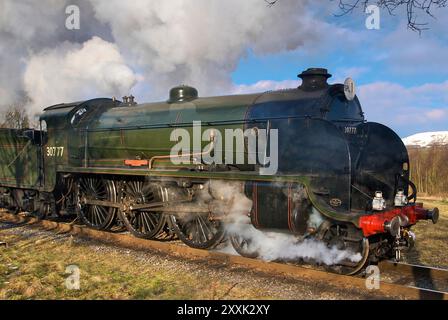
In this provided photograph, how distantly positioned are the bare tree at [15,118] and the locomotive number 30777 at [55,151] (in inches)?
394

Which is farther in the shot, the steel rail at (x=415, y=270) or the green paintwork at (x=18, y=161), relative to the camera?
the green paintwork at (x=18, y=161)

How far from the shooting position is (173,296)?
5.38m

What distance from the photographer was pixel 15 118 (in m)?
22.0

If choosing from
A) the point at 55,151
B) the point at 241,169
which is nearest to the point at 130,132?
the point at 55,151

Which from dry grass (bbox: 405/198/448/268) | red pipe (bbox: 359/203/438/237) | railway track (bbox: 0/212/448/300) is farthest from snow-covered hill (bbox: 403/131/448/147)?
railway track (bbox: 0/212/448/300)

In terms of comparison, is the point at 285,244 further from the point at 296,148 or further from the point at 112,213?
the point at 112,213

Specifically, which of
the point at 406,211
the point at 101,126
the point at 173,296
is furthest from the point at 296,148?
the point at 101,126
